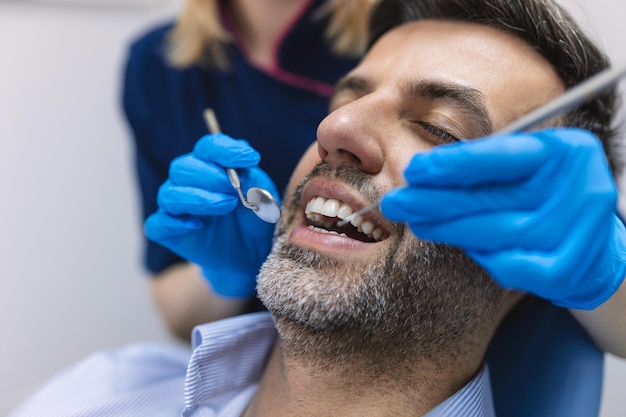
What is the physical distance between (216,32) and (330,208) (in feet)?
2.27

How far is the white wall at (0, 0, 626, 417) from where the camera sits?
1.67 meters

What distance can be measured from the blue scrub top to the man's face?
361 millimetres

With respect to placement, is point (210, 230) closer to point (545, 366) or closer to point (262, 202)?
point (262, 202)

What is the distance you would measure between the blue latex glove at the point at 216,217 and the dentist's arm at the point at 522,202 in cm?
39

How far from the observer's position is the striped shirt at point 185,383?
1.04 meters

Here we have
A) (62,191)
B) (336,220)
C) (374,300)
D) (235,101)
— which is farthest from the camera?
(62,191)

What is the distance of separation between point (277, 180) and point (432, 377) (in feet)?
1.92

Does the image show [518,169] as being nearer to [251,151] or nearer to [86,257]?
[251,151]

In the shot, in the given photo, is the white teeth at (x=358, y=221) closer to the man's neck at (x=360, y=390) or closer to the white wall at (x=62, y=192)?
the man's neck at (x=360, y=390)

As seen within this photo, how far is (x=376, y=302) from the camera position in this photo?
0.82 metres

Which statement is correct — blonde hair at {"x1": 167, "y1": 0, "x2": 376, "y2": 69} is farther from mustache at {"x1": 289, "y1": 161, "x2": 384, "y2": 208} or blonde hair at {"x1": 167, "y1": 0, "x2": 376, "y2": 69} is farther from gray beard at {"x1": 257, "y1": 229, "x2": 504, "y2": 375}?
gray beard at {"x1": 257, "y1": 229, "x2": 504, "y2": 375}

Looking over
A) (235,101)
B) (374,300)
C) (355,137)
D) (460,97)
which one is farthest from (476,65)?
(235,101)

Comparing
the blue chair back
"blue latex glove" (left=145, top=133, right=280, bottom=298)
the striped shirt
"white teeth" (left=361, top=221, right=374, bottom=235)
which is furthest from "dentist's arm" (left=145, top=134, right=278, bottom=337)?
the blue chair back

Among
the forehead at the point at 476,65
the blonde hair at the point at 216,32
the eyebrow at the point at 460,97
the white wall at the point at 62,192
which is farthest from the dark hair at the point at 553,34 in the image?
the white wall at the point at 62,192
